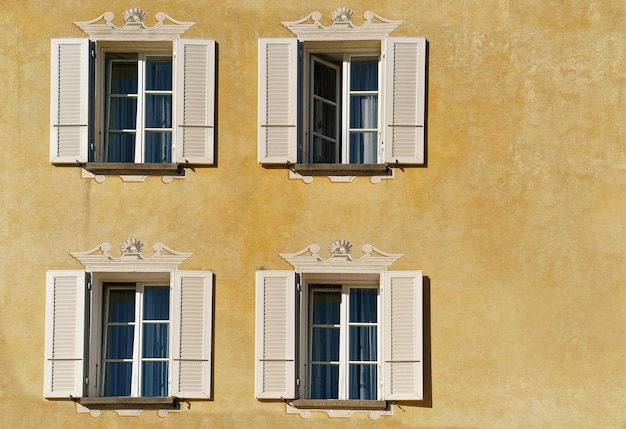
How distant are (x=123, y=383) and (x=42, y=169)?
2432mm

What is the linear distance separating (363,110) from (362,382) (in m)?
2.96

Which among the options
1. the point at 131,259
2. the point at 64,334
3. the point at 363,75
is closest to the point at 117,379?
the point at 64,334

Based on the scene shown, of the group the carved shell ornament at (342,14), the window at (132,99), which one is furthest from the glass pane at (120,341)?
the carved shell ornament at (342,14)

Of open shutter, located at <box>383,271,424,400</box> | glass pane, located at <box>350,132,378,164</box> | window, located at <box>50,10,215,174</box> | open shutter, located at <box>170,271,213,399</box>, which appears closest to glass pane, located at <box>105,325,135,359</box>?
open shutter, located at <box>170,271,213,399</box>

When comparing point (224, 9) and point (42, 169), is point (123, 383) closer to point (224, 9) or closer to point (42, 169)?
point (42, 169)

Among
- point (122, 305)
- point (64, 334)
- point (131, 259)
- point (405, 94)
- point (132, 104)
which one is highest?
point (405, 94)

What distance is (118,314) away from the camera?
1647 cm

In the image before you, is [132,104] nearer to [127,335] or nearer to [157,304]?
[157,304]

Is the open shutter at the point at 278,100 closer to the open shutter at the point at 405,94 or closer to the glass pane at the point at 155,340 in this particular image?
the open shutter at the point at 405,94

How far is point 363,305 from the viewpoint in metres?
16.5

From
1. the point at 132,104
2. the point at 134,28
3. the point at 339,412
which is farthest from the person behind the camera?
the point at 132,104

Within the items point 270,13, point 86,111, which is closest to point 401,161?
point 270,13

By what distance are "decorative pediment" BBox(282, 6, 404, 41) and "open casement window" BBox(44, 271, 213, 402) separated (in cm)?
285

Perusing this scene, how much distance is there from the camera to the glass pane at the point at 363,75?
663 inches
